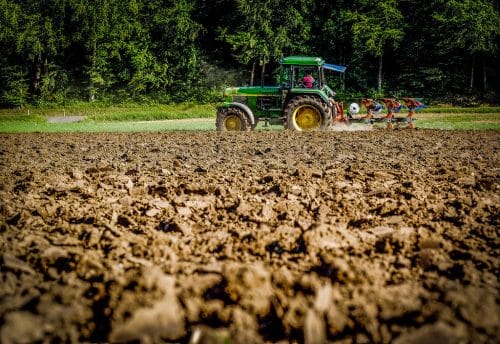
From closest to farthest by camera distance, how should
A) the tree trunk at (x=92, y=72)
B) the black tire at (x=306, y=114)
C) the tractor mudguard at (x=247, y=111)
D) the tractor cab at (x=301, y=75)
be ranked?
the black tire at (x=306, y=114)
the tractor cab at (x=301, y=75)
the tractor mudguard at (x=247, y=111)
the tree trunk at (x=92, y=72)

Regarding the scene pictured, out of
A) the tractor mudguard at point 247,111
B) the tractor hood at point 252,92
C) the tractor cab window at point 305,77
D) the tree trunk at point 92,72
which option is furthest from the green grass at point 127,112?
the tractor cab window at point 305,77

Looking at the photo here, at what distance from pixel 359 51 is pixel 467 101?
1087 cm

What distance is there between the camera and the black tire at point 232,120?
47.0 feet

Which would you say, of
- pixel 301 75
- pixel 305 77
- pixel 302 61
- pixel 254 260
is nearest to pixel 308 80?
pixel 305 77

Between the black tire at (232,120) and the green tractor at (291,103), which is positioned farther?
the black tire at (232,120)

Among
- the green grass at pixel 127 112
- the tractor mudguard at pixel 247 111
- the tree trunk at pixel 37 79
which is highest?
the tree trunk at pixel 37 79

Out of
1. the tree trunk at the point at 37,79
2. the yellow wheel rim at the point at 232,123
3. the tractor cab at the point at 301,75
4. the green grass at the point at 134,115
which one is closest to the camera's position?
the tractor cab at the point at 301,75

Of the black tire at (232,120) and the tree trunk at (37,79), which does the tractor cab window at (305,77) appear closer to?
the black tire at (232,120)

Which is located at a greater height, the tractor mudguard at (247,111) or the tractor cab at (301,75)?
the tractor cab at (301,75)

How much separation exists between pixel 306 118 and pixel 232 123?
273cm

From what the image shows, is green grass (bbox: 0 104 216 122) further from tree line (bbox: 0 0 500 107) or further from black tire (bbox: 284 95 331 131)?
black tire (bbox: 284 95 331 131)

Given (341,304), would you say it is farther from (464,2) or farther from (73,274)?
(464,2)

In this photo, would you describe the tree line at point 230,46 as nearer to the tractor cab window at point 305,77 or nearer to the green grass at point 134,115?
the green grass at point 134,115

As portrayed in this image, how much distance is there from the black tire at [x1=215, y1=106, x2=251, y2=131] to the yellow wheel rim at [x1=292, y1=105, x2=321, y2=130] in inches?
69.4
